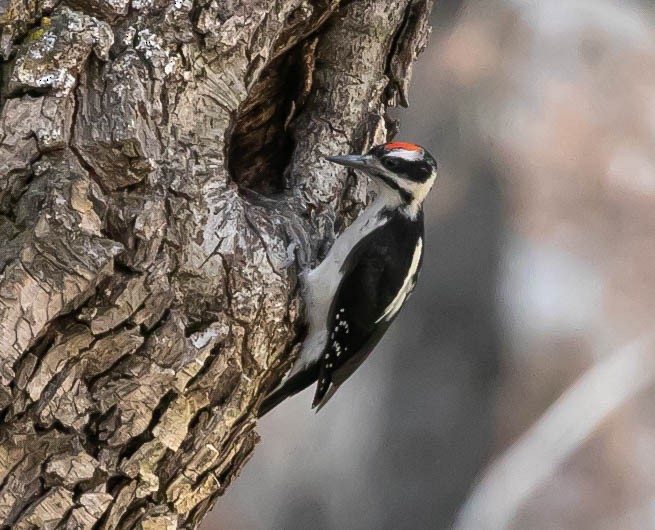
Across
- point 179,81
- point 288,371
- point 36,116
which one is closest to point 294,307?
point 288,371

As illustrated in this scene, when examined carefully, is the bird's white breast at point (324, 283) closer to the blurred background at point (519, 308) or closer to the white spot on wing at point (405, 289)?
the white spot on wing at point (405, 289)

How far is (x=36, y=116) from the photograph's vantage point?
1.43m

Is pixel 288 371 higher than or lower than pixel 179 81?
lower

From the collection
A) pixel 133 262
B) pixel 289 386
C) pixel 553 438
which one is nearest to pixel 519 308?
pixel 553 438

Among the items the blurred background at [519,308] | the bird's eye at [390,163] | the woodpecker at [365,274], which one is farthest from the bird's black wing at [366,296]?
the blurred background at [519,308]

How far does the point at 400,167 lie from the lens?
203 cm

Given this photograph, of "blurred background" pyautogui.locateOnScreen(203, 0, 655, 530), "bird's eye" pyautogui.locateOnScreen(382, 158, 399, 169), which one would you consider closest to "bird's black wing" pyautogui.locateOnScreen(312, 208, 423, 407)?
"bird's eye" pyautogui.locateOnScreen(382, 158, 399, 169)

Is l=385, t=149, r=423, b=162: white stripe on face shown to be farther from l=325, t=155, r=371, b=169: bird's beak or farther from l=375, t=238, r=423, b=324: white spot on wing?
l=375, t=238, r=423, b=324: white spot on wing

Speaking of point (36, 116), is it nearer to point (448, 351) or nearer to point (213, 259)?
point (213, 259)

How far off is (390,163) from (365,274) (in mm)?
281

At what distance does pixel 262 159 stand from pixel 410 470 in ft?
5.09

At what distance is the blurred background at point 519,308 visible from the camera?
10.1 ft

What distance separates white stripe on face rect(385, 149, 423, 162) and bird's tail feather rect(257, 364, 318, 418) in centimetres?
55

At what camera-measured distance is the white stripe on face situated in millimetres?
1999
